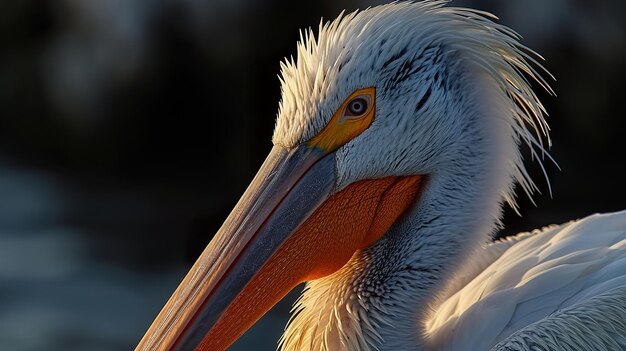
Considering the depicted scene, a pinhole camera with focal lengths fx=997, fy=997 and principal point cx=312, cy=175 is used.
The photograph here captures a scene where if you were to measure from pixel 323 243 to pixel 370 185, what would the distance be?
158mm

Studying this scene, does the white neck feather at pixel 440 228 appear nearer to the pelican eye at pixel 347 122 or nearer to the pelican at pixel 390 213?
the pelican at pixel 390 213

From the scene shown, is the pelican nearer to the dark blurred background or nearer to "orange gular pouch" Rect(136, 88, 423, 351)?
"orange gular pouch" Rect(136, 88, 423, 351)

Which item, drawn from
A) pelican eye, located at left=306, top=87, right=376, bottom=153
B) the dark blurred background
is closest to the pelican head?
pelican eye, located at left=306, top=87, right=376, bottom=153

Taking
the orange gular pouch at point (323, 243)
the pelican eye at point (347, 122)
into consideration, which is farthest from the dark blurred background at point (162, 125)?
the pelican eye at point (347, 122)

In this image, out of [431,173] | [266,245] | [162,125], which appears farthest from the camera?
[162,125]

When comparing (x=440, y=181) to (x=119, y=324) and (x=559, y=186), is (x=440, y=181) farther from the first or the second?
(x=559, y=186)

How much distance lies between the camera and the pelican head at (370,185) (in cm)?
204

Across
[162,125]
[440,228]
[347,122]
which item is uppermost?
[162,125]

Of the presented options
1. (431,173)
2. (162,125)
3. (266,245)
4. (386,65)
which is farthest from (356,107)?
(162,125)

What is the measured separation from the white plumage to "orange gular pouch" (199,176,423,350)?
0.11ft

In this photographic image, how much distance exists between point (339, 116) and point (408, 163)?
181 mm

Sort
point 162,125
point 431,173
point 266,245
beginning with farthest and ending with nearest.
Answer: point 162,125 → point 431,173 → point 266,245

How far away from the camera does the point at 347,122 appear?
6.73 feet

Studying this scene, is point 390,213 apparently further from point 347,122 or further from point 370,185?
point 347,122
